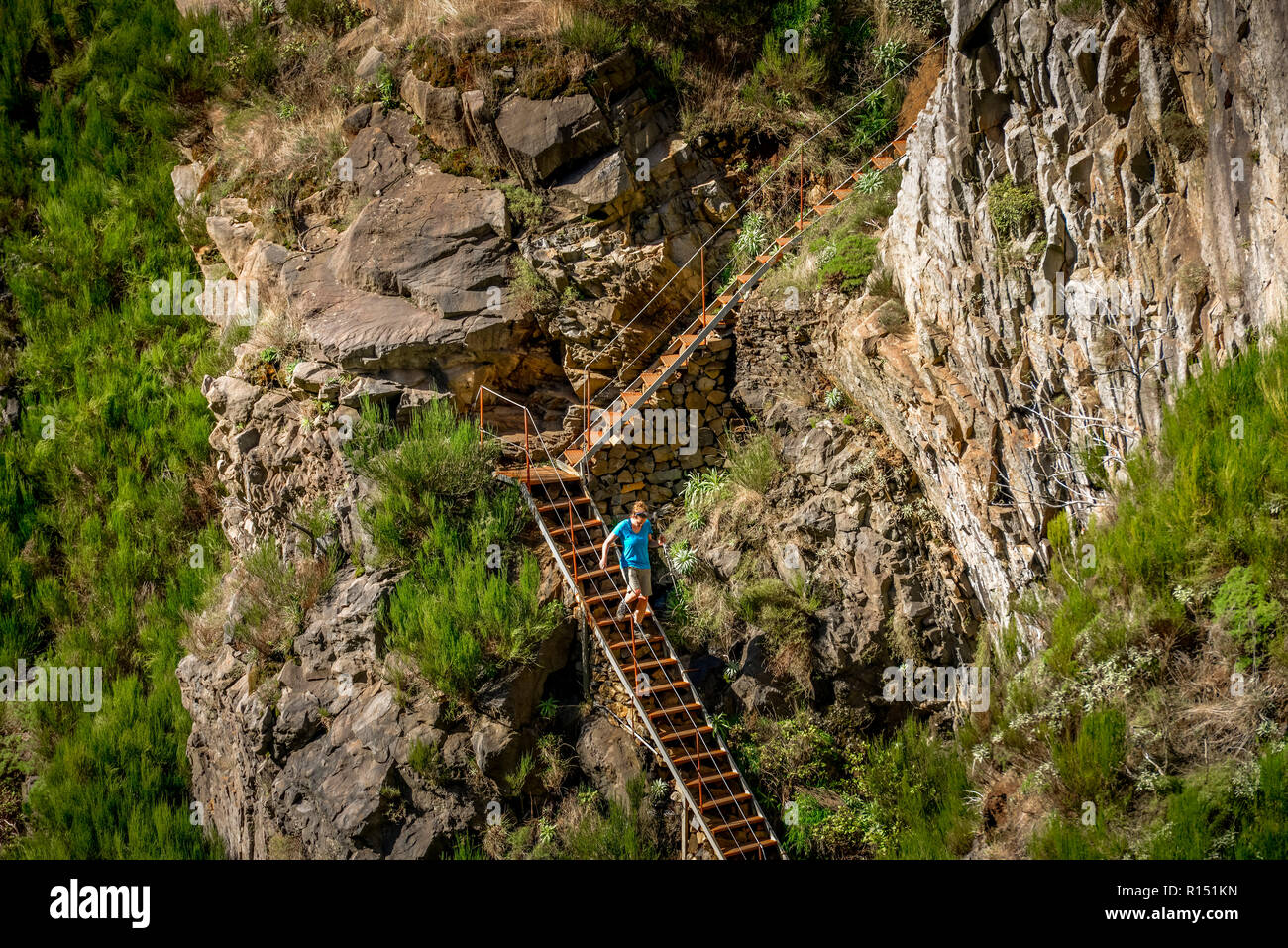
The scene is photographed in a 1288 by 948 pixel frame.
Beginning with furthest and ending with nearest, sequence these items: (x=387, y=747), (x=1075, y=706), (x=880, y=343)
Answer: (x=880, y=343), (x=387, y=747), (x=1075, y=706)

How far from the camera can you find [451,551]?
12281mm

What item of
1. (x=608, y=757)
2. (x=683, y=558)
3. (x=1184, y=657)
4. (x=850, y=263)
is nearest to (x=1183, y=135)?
(x=1184, y=657)

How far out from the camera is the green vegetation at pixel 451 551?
38.0 feet

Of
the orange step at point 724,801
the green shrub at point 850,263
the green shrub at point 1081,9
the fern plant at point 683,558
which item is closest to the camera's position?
the green shrub at point 1081,9

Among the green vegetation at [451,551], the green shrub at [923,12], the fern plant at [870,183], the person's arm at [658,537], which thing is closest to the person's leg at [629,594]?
the green vegetation at [451,551]

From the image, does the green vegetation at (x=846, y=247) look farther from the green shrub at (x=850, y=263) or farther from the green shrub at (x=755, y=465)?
the green shrub at (x=755, y=465)

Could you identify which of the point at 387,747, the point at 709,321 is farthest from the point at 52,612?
the point at 709,321

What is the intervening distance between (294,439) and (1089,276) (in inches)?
372

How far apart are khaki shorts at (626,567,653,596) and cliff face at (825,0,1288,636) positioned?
10.4ft

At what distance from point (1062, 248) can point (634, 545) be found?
513cm

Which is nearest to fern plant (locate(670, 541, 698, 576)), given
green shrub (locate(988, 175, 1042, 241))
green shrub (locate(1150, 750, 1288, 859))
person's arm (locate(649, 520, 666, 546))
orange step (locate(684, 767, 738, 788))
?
person's arm (locate(649, 520, 666, 546))

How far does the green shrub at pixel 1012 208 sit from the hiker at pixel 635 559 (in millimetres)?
4593

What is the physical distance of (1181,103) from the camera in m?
8.82
